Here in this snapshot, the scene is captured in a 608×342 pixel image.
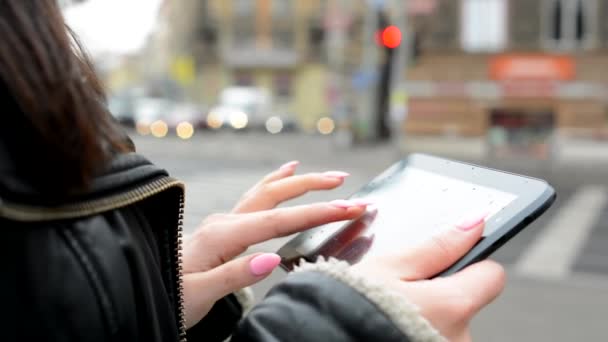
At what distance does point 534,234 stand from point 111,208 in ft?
32.1

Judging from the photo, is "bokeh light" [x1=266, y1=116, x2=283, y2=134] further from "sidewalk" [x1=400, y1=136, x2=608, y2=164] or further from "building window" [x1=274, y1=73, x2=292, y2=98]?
"sidewalk" [x1=400, y1=136, x2=608, y2=164]

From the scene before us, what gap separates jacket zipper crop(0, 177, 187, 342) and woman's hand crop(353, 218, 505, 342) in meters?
0.20

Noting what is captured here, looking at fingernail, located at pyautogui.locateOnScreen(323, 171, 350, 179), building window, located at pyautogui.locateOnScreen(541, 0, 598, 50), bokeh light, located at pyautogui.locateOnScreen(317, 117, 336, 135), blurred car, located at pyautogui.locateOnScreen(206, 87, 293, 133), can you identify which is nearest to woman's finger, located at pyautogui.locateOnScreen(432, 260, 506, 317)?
fingernail, located at pyautogui.locateOnScreen(323, 171, 350, 179)

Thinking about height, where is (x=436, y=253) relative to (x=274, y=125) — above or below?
above

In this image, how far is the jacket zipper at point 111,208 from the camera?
0.85 m

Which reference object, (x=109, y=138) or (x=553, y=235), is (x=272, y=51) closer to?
(x=553, y=235)

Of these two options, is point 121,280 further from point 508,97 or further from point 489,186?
point 508,97

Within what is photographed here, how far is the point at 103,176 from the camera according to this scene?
2.98 ft

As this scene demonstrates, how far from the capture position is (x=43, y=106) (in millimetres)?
850

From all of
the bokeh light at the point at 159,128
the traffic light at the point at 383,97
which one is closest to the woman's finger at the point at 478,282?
the traffic light at the point at 383,97

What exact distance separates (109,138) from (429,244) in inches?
14.1

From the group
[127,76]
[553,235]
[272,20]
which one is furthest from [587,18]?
[127,76]

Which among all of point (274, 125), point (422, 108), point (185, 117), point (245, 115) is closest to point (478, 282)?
point (422, 108)

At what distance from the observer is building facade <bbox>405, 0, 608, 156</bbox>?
94.3ft
